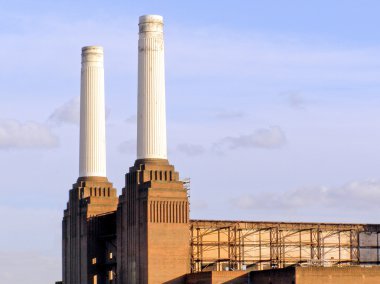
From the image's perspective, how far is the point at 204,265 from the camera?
134375 millimetres

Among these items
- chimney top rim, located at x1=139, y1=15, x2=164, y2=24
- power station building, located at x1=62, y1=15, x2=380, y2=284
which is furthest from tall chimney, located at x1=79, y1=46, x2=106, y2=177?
chimney top rim, located at x1=139, y1=15, x2=164, y2=24

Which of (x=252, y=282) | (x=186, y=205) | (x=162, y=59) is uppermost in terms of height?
(x=162, y=59)

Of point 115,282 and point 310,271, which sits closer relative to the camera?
point 310,271

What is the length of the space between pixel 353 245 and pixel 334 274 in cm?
2244

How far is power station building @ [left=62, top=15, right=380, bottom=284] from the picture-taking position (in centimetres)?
12638

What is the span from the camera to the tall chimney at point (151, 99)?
130 meters

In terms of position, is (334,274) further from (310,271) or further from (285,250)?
(285,250)

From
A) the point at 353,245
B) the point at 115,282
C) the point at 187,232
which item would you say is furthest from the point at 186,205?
the point at 353,245

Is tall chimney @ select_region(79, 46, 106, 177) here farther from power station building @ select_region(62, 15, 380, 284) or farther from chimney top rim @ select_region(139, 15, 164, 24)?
chimney top rim @ select_region(139, 15, 164, 24)

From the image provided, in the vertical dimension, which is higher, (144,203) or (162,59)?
(162,59)

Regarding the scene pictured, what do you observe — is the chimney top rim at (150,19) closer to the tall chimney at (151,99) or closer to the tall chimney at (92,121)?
the tall chimney at (151,99)

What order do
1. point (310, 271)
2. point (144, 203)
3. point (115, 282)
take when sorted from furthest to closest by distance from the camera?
point (115, 282), point (144, 203), point (310, 271)

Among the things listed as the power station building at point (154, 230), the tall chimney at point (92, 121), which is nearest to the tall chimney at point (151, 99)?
the power station building at point (154, 230)

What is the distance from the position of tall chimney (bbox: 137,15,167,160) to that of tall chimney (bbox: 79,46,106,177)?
589 inches
